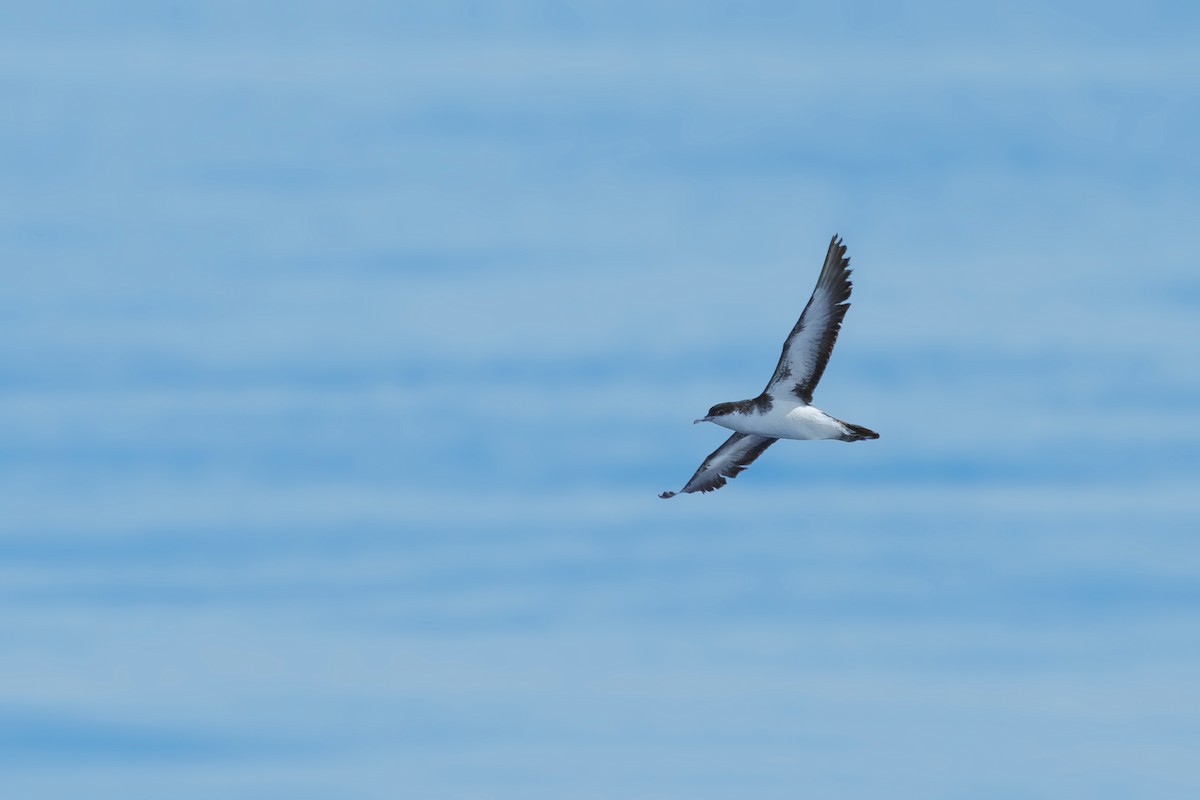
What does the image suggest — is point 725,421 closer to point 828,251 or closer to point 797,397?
point 797,397

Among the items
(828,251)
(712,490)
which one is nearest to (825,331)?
(828,251)

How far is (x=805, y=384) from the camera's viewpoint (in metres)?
46.2

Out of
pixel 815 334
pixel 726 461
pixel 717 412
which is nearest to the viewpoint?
pixel 815 334

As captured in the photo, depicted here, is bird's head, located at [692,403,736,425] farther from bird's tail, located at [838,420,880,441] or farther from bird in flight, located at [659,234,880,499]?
bird's tail, located at [838,420,880,441]

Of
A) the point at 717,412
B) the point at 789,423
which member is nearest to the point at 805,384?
the point at 789,423

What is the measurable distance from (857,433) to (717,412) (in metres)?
4.33

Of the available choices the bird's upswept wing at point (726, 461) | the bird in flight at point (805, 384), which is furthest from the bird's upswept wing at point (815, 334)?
the bird's upswept wing at point (726, 461)

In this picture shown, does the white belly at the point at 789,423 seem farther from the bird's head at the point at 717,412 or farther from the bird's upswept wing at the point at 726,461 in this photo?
the bird's upswept wing at the point at 726,461

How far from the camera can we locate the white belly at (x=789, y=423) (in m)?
45.6

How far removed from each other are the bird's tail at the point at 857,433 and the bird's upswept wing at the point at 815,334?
1.52m

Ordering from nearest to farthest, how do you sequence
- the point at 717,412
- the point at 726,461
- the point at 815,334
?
1. the point at 815,334
2. the point at 717,412
3. the point at 726,461

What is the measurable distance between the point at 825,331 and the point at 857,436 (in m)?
2.78

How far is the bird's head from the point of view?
47.7m

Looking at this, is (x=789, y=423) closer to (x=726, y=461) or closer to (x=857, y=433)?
(x=857, y=433)
